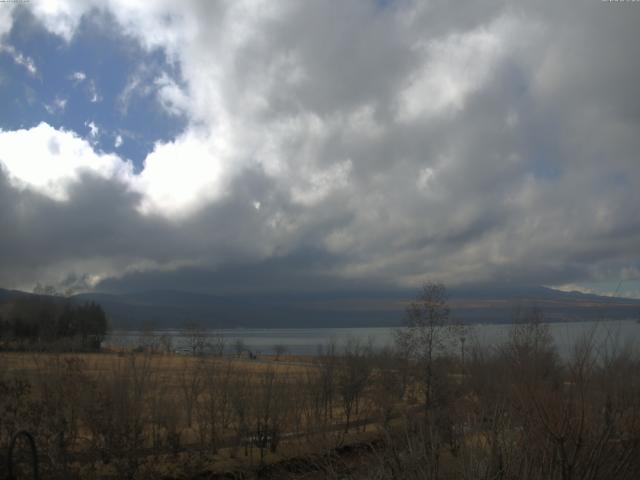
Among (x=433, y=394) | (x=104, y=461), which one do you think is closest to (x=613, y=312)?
(x=104, y=461)

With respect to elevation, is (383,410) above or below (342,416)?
above

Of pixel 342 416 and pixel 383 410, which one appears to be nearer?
pixel 383 410

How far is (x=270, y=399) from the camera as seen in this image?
31.4m

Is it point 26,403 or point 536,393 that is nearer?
point 536,393

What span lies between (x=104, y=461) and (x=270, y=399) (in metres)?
11.3

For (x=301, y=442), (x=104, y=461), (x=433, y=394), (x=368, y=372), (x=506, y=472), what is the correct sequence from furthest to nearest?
(x=368, y=372), (x=433, y=394), (x=301, y=442), (x=104, y=461), (x=506, y=472)

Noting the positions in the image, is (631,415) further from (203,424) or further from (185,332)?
(185,332)

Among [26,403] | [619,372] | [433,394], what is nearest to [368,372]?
[433,394]

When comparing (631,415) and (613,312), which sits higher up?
(613,312)

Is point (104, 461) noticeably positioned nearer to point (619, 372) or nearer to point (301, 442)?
point (301, 442)

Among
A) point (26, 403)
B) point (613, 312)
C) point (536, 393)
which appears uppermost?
point (613, 312)

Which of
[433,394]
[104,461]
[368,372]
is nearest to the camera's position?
[104,461]

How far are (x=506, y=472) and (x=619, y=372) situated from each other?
396 cm

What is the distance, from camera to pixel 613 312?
36.7ft
